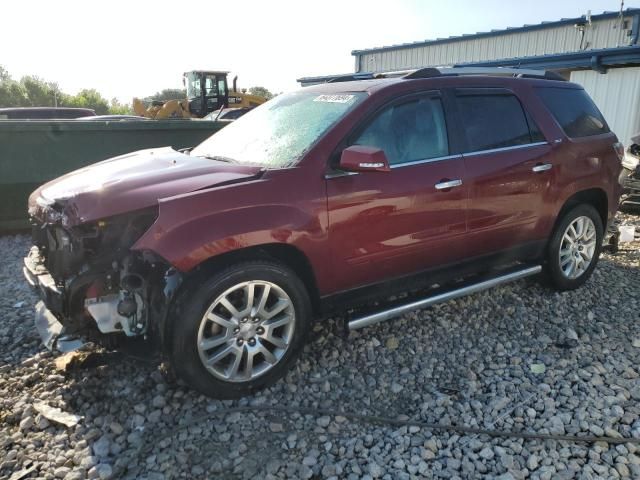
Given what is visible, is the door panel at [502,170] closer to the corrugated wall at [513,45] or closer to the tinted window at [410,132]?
the tinted window at [410,132]

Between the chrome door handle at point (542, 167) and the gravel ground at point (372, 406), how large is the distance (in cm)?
124

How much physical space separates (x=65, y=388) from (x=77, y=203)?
126 centimetres

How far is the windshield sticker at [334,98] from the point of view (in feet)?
11.9

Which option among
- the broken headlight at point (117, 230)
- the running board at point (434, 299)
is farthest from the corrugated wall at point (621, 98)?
the broken headlight at point (117, 230)

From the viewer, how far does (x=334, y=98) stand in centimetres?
375

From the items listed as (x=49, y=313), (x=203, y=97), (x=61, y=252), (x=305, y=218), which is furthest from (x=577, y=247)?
(x=203, y=97)

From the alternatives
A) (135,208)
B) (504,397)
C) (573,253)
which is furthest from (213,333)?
(573,253)

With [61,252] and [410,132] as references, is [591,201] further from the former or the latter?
[61,252]

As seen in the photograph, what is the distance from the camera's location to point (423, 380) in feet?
11.4

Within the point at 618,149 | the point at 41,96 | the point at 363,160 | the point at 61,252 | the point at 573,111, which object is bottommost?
the point at 61,252

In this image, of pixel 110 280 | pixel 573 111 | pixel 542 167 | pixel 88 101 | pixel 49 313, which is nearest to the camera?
pixel 110 280

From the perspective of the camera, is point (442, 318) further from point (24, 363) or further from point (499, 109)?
point (24, 363)

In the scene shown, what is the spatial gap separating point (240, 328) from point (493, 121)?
2.62 m

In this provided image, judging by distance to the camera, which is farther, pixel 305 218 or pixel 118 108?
pixel 118 108
